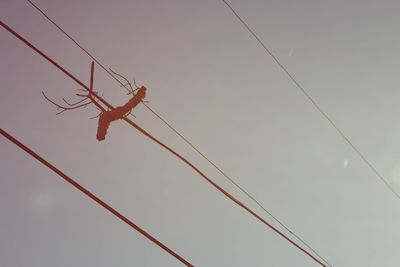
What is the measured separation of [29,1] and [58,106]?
1.90m

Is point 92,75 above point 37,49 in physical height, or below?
above

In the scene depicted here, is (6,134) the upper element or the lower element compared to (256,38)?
lower

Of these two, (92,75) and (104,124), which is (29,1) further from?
(104,124)

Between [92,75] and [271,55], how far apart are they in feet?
18.8

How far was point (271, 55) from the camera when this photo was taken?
9570 mm

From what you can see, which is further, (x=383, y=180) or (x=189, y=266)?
(x=383, y=180)

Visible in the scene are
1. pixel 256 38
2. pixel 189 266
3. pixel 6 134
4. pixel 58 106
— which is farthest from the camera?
pixel 256 38

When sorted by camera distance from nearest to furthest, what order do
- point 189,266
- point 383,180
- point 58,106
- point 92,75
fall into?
point 189,266 < point 92,75 < point 58,106 < point 383,180

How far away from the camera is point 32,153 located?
12.9 feet

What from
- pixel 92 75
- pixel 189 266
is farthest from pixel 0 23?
pixel 189 266

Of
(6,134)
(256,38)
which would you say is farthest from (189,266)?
(256,38)

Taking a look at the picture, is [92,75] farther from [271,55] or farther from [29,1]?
[271,55]

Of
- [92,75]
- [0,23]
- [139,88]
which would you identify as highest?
[139,88]

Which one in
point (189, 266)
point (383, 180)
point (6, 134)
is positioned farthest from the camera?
point (383, 180)
